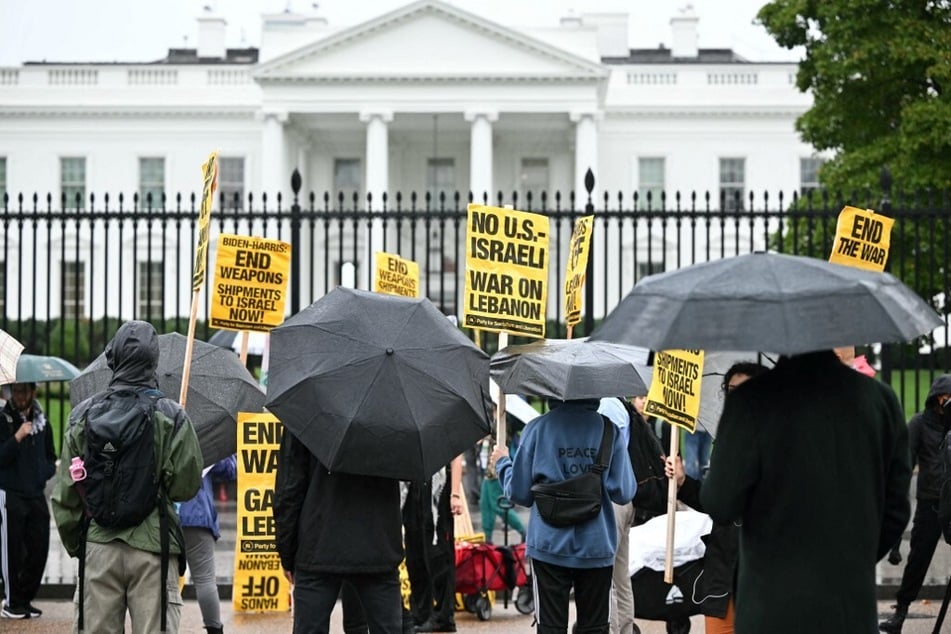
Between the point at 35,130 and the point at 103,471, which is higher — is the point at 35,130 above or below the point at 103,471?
above

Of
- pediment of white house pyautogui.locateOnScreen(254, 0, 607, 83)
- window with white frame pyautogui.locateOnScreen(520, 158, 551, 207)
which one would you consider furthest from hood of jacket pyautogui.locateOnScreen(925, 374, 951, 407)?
window with white frame pyautogui.locateOnScreen(520, 158, 551, 207)

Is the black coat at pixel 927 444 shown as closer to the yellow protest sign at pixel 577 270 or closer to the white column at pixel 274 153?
the yellow protest sign at pixel 577 270

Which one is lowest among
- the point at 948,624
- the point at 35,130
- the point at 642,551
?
the point at 948,624

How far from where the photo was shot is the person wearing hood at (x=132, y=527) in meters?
5.76

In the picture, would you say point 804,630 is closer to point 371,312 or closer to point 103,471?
point 371,312

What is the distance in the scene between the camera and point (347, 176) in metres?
52.5

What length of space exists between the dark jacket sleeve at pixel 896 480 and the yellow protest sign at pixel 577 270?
3.67 meters

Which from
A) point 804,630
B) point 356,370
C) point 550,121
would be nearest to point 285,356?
point 356,370

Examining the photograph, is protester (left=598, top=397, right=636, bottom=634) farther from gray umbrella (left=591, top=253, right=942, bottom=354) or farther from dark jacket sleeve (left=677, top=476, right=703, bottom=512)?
gray umbrella (left=591, top=253, right=942, bottom=354)

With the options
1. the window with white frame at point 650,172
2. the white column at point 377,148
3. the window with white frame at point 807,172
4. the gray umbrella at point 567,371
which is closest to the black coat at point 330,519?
the gray umbrella at point 567,371

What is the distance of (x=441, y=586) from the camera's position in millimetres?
8648

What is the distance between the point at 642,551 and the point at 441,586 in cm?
140

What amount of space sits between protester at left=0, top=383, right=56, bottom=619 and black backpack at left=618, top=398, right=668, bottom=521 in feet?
12.2

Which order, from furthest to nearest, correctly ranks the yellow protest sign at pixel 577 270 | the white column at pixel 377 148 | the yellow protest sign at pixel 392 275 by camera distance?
the white column at pixel 377 148 < the yellow protest sign at pixel 392 275 < the yellow protest sign at pixel 577 270
